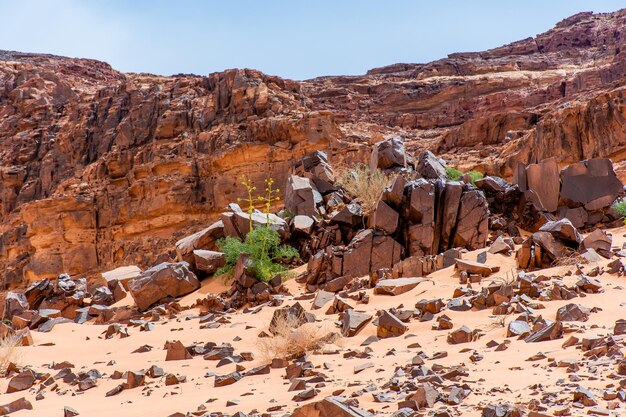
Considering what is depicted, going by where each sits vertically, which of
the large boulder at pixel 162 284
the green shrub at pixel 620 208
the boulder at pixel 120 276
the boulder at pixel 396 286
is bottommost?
the boulder at pixel 120 276

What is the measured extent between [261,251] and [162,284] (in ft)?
5.91

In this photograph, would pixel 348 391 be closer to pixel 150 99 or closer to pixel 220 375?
pixel 220 375

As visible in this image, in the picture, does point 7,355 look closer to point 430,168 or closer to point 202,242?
point 202,242

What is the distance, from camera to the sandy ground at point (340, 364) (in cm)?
365

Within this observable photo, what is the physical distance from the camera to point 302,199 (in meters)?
11.8

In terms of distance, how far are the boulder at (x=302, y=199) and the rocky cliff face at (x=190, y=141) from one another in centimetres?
1692

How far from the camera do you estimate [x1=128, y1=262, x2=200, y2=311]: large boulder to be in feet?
32.4

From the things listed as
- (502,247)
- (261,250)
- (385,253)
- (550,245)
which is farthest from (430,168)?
(550,245)

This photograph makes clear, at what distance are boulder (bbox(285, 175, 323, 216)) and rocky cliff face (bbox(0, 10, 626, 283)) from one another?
55.5 ft

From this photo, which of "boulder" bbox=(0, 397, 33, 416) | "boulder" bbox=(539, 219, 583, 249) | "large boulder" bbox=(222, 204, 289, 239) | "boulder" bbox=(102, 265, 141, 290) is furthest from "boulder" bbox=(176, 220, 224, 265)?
"boulder" bbox=(0, 397, 33, 416)

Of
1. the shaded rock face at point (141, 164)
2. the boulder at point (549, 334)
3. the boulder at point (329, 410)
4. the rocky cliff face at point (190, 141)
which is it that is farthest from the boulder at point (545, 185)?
the shaded rock face at point (141, 164)

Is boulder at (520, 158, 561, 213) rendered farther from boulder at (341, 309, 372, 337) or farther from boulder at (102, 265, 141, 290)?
boulder at (102, 265, 141, 290)

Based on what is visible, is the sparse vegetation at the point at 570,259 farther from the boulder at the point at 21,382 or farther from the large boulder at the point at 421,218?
the boulder at the point at 21,382

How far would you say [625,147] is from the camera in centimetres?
2666
